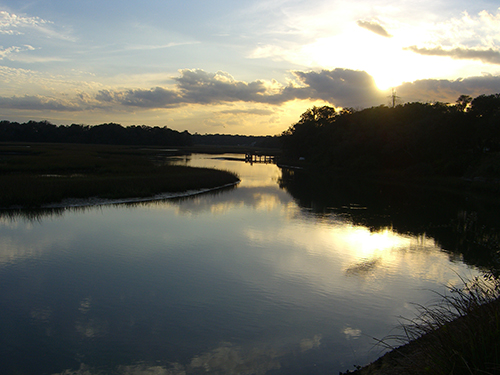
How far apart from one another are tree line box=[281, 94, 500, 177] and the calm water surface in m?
29.6

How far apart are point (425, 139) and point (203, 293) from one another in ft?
140

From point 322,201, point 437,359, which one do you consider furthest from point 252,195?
point 437,359

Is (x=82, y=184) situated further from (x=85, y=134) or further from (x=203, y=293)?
(x=85, y=134)

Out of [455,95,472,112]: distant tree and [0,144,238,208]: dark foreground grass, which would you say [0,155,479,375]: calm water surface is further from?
[455,95,472,112]: distant tree

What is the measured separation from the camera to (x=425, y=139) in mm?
44312

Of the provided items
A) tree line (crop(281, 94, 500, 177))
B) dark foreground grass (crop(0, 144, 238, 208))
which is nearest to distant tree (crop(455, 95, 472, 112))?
tree line (crop(281, 94, 500, 177))

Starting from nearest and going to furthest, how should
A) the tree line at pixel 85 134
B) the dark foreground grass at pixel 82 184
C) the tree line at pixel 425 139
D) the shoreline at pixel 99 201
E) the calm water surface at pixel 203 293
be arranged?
the calm water surface at pixel 203 293, the shoreline at pixel 99 201, the dark foreground grass at pixel 82 184, the tree line at pixel 425 139, the tree line at pixel 85 134

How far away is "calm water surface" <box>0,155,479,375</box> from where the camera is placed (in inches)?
260

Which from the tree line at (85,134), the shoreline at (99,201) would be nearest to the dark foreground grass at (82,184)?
the shoreline at (99,201)

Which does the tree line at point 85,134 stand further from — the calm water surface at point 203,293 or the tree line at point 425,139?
the calm water surface at point 203,293

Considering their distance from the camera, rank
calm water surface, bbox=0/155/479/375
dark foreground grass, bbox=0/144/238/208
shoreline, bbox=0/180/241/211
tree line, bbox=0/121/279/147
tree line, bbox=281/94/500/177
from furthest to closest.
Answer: tree line, bbox=0/121/279/147 < tree line, bbox=281/94/500/177 < dark foreground grass, bbox=0/144/238/208 < shoreline, bbox=0/180/241/211 < calm water surface, bbox=0/155/479/375

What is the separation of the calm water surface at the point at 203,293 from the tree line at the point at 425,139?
97.1ft

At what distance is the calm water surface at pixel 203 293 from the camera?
6.60 meters

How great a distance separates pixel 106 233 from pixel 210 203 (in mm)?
9320
